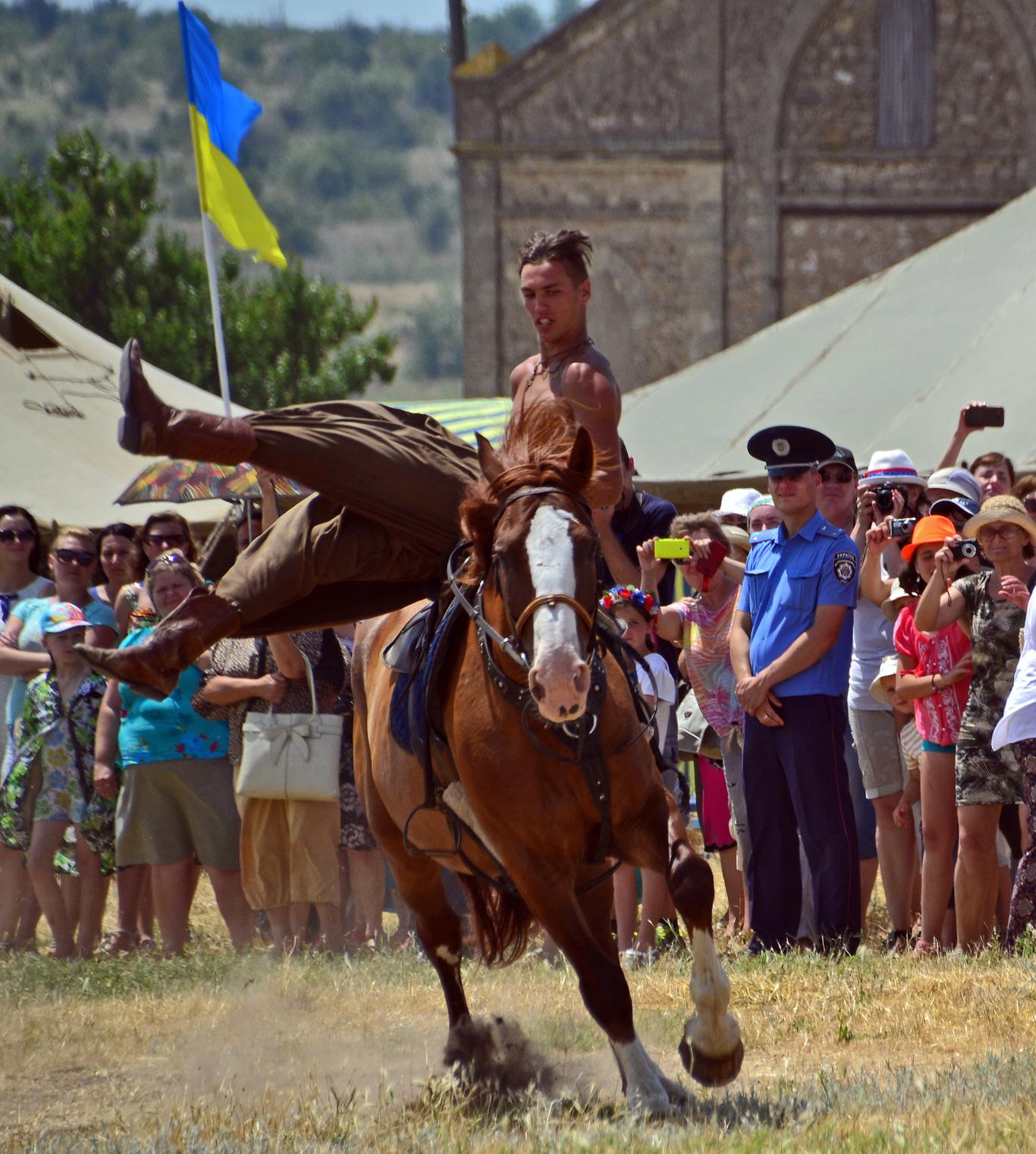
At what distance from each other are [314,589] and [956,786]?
3239 mm

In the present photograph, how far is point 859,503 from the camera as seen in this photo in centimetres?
919

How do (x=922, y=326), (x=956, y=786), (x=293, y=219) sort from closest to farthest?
(x=956, y=786) → (x=922, y=326) → (x=293, y=219)

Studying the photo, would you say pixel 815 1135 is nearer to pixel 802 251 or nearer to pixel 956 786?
pixel 956 786

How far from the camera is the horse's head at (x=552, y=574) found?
5.08 m

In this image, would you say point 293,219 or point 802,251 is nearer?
point 802,251

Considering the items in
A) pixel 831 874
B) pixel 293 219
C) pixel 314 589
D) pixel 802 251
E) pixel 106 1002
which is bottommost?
pixel 106 1002

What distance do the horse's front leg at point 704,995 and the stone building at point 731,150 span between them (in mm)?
24225

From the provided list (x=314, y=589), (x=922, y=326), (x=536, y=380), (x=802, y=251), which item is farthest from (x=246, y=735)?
(x=802, y=251)

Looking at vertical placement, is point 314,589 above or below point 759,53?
below

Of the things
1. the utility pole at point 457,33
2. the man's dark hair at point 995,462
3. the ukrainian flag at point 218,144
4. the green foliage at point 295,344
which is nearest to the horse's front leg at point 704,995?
the man's dark hair at point 995,462

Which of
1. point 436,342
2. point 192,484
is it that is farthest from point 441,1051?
point 436,342

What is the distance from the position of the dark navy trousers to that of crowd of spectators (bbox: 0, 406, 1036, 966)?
9 cm

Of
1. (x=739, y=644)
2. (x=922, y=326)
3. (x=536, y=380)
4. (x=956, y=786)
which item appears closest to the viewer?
(x=536, y=380)

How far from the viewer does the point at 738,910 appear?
9617 mm
